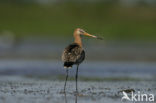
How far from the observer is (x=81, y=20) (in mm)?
54156

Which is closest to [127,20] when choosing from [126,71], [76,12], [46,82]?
[76,12]

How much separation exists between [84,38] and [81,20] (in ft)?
38.2

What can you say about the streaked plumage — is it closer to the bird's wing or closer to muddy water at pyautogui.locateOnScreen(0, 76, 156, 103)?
the bird's wing

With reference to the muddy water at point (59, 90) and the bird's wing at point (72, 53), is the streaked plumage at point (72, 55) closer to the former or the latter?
the bird's wing at point (72, 53)

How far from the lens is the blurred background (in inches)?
781

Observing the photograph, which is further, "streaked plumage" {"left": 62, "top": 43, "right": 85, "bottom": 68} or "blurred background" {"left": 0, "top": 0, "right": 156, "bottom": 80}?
"blurred background" {"left": 0, "top": 0, "right": 156, "bottom": 80}

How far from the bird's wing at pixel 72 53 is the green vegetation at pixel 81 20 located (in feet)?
100

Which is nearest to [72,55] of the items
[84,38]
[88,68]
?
[88,68]

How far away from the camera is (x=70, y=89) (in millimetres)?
13383

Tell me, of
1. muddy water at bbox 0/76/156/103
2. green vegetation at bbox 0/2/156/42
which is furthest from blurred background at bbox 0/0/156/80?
muddy water at bbox 0/76/156/103

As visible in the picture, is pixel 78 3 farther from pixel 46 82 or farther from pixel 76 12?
pixel 46 82

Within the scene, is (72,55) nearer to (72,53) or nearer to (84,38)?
(72,53)

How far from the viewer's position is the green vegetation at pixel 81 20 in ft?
159

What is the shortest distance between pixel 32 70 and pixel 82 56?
4974 millimetres
